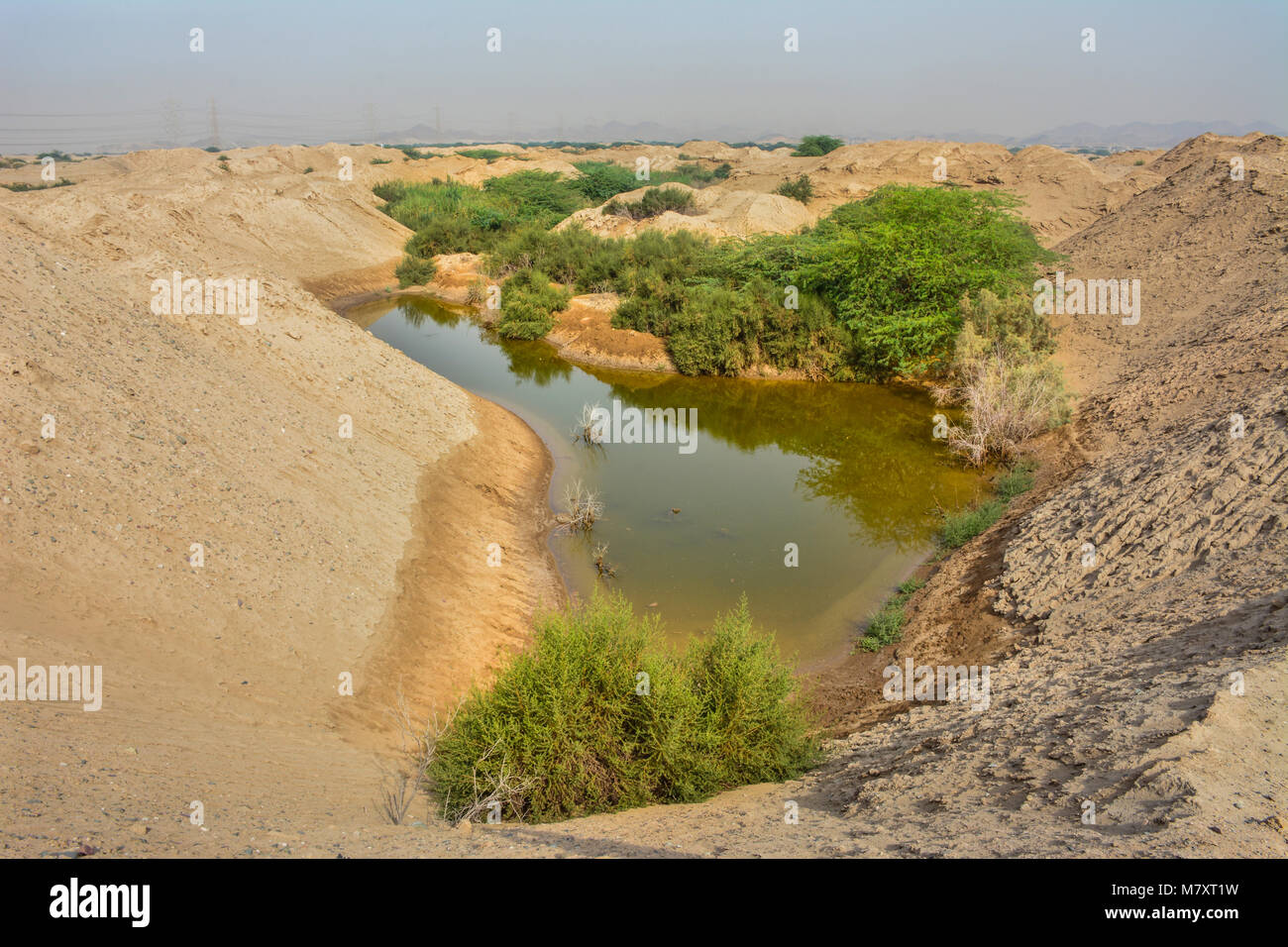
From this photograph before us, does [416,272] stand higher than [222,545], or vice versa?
[416,272]

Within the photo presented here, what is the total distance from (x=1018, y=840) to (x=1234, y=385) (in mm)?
11940

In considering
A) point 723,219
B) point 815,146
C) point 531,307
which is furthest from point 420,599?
point 815,146

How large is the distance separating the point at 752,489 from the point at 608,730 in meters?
8.74

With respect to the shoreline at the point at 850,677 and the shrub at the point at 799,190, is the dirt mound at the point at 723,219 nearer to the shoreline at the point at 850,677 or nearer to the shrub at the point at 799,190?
the shrub at the point at 799,190

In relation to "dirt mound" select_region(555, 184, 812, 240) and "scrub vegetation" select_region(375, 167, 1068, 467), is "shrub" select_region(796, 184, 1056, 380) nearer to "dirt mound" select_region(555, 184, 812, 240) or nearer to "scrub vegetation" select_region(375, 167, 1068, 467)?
"scrub vegetation" select_region(375, 167, 1068, 467)

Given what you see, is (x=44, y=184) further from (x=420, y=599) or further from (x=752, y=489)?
(x=420, y=599)

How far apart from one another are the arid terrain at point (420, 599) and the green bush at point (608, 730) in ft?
0.96

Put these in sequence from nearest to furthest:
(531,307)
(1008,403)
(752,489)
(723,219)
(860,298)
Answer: (752,489), (1008,403), (860,298), (531,307), (723,219)

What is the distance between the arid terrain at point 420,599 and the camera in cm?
428

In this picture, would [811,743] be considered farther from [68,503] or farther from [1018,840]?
[68,503]

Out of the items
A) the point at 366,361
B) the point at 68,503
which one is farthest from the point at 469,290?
the point at 68,503

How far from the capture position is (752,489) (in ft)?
45.0

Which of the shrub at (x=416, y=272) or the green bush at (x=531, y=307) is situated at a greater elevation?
the shrub at (x=416, y=272)

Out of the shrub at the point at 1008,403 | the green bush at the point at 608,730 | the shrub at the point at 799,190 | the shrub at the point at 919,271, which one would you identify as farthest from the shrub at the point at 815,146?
the green bush at the point at 608,730
